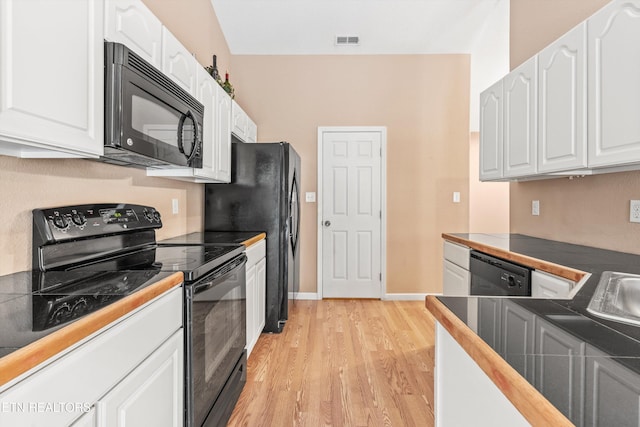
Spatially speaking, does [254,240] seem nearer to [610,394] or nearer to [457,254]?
[457,254]

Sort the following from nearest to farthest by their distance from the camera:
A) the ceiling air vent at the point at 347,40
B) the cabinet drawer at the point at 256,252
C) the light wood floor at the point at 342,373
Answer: the light wood floor at the point at 342,373 → the cabinet drawer at the point at 256,252 → the ceiling air vent at the point at 347,40

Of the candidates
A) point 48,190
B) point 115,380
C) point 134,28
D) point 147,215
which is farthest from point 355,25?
point 115,380

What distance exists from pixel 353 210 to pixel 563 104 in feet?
8.44

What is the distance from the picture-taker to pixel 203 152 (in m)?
2.31

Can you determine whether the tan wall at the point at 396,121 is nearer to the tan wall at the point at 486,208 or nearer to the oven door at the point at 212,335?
the oven door at the point at 212,335

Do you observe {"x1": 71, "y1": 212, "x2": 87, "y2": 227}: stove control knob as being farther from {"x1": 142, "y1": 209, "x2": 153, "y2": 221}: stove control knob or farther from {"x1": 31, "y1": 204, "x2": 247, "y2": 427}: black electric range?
{"x1": 142, "y1": 209, "x2": 153, "y2": 221}: stove control knob

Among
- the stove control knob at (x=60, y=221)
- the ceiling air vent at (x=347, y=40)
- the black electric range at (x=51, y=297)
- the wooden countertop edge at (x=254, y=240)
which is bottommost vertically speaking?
the black electric range at (x=51, y=297)

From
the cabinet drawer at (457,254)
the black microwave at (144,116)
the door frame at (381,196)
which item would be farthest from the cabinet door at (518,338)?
the door frame at (381,196)

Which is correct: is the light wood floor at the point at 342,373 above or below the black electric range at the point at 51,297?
below

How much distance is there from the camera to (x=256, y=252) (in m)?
2.71

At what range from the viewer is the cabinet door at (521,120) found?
228 centimetres

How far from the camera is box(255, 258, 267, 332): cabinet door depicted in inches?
109

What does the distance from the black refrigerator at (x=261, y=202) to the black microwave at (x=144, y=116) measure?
3.45 ft

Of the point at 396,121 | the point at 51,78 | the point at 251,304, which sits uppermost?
the point at 396,121
